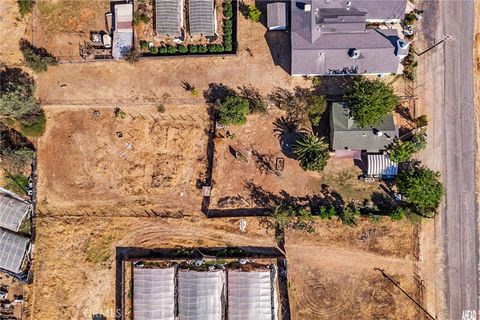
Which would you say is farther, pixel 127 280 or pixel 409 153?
pixel 127 280

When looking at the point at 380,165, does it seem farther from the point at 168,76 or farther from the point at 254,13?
the point at 168,76

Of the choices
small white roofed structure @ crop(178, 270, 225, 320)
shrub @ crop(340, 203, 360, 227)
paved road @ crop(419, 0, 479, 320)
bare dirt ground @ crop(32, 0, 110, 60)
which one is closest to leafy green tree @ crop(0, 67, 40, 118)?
bare dirt ground @ crop(32, 0, 110, 60)

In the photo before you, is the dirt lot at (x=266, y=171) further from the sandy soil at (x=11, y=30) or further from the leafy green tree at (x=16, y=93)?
the sandy soil at (x=11, y=30)

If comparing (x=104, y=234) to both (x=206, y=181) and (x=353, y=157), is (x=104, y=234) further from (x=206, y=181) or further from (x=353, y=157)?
(x=353, y=157)

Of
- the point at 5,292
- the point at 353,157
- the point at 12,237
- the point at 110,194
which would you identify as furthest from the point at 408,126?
the point at 5,292

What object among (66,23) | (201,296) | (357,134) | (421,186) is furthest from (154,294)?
(66,23)

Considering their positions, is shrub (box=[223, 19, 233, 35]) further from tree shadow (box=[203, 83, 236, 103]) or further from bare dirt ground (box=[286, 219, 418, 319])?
bare dirt ground (box=[286, 219, 418, 319])

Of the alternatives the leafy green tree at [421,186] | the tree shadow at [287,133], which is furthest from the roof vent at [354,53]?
the leafy green tree at [421,186]
